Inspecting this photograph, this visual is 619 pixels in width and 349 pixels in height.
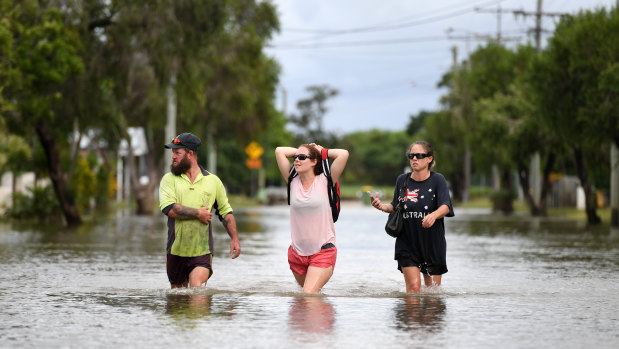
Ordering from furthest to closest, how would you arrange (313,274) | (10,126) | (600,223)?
(600,223) < (10,126) < (313,274)

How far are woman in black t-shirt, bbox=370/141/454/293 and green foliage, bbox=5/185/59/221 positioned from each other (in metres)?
25.5

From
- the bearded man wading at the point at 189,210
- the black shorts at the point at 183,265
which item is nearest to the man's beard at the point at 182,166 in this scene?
the bearded man wading at the point at 189,210

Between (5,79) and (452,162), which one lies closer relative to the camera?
(5,79)

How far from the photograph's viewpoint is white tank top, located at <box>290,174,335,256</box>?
35.3 feet

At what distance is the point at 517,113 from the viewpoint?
1770 inches

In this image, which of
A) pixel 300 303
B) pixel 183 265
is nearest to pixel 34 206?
pixel 183 265

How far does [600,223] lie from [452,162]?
41663 mm

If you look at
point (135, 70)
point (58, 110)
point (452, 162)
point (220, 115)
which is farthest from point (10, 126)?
point (452, 162)

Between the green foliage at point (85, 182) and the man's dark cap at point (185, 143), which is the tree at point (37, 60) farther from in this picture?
the man's dark cap at point (185, 143)

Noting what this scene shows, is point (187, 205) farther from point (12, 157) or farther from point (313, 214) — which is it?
point (12, 157)

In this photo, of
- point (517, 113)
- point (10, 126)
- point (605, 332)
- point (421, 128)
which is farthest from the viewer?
point (421, 128)

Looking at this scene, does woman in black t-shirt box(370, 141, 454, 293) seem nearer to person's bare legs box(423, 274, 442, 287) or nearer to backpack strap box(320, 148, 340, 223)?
person's bare legs box(423, 274, 442, 287)

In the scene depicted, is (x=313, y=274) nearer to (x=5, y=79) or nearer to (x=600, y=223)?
(x=5, y=79)

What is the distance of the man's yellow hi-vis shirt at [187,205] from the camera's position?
10922 millimetres
